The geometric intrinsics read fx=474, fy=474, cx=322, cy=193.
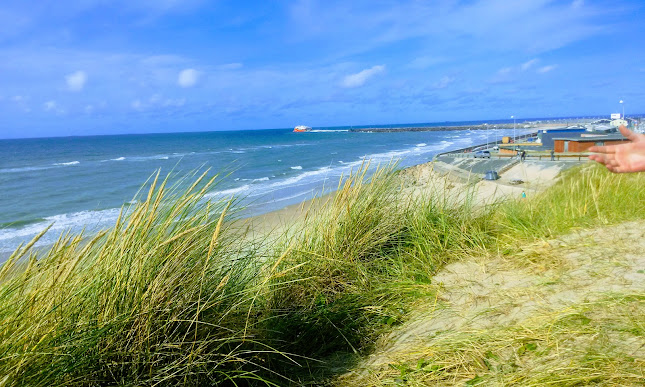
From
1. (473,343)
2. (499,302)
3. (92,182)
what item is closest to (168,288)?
(473,343)

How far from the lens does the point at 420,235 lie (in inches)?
181

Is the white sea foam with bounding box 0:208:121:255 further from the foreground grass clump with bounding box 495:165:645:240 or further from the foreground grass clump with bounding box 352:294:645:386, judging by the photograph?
the foreground grass clump with bounding box 352:294:645:386

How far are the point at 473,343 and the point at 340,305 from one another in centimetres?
98

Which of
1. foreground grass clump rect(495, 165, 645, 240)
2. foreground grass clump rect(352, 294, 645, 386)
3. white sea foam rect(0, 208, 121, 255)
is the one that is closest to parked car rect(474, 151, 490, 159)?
white sea foam rect(0, 208, 121, 255)

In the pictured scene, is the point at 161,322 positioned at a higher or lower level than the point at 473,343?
higher

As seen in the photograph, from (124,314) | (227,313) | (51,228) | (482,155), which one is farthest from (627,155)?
(482,155)

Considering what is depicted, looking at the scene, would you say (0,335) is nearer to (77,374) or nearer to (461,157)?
(77,374)

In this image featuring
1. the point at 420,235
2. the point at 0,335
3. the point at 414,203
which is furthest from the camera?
the point at 414,203

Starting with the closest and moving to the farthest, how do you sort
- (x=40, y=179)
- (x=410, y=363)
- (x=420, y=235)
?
(x=410, y=363), (x=420, y=235), (x=40, y=179)

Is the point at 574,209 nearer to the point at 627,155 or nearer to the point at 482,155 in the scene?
the point at 627,155

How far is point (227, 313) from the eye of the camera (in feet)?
8.11

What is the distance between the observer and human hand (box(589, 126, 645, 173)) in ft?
5.08

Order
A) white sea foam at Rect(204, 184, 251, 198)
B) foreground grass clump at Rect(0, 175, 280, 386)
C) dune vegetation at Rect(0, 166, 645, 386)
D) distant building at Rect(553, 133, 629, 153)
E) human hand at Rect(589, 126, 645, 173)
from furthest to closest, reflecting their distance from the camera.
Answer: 1. distant building at Rect(553, 133, 629, 153)
2. white sea foam at Rect(204, 184, 251, 198)
3. dune vegetation at Rect(0, 166, 645, 386)
4. foreground grass clump at Rect(0, 175, 280, 386)
5. human hand at Rect(589, 126, 645, 173)

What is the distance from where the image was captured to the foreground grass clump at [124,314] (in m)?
2.02
